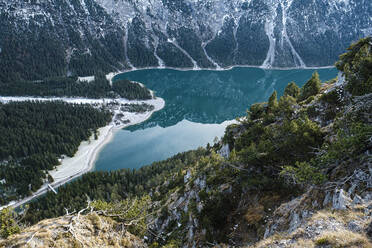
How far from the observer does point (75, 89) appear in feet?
571

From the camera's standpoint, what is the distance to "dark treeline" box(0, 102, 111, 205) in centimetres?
8531

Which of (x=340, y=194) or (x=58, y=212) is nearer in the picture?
(x=340, y=194)

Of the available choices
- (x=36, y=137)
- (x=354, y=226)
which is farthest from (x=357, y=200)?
(x=36, y=137)

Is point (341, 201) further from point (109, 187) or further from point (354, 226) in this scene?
point (109, 187)

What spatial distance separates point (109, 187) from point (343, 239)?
74.2 meters

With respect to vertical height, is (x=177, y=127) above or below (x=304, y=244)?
below

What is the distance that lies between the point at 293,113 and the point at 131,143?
96.1 metres

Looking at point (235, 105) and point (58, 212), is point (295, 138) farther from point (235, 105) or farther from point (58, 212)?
point (235, 105)

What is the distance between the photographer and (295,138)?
24.5m

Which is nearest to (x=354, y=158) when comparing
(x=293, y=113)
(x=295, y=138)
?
(x=295, y=138)

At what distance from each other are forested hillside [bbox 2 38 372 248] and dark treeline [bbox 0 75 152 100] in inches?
5680

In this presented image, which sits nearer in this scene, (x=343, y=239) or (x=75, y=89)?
(x=343, y=239)

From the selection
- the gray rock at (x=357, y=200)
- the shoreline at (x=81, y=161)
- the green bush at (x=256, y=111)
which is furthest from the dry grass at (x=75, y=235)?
the shoreline at (x=81, y=161)

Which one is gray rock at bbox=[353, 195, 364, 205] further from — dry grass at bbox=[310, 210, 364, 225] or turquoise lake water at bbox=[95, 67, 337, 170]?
turquoise lake water at bbox=[95, 67, 337, 170]
